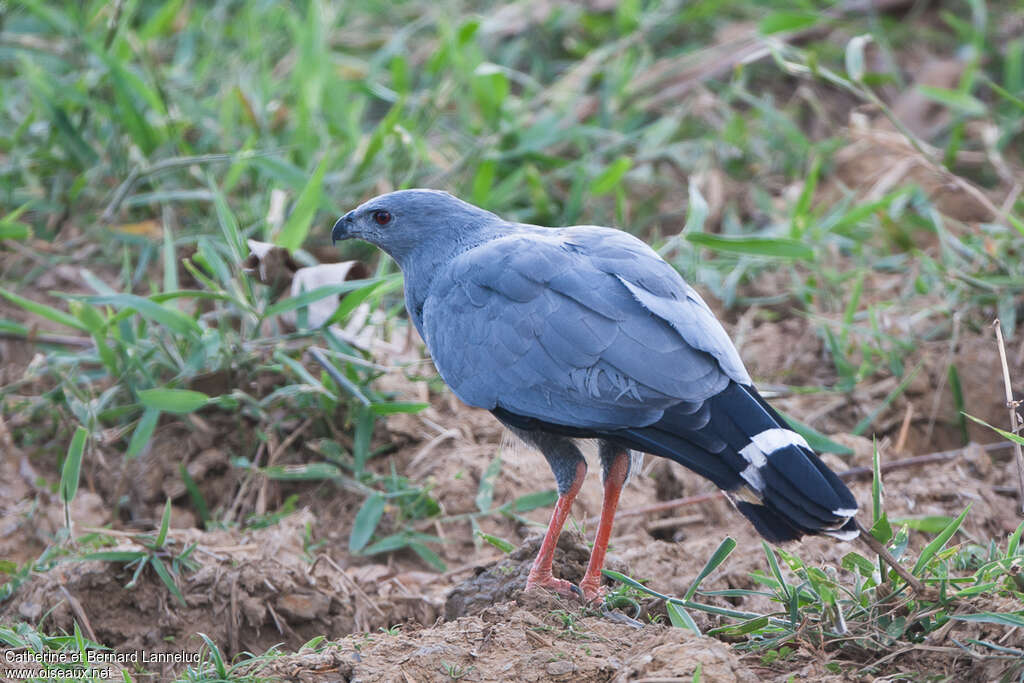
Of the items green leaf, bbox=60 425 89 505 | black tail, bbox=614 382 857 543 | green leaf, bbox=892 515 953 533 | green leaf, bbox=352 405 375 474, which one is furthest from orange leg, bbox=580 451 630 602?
green leaf, bbox=60 425 89 505

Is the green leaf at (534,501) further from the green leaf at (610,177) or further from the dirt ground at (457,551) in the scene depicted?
the green leaf at (610,177)

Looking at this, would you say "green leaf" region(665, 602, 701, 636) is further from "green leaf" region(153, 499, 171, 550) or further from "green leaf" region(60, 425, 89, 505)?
"green leaf" region(60, 425, 89, 505)

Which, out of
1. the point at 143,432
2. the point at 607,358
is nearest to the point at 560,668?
the point at 607,358

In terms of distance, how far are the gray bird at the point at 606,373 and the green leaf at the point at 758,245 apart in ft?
4.52

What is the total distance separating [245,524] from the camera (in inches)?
178

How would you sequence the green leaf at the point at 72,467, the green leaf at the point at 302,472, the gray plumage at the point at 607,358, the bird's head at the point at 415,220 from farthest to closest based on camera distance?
the green leaf at the point at 302,472
the bird's head at the point at 415,220
the green leaf at the point at 72,467
the gray plumage at the point at 607,358

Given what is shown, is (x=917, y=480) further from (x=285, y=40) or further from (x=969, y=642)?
(x=285, y=40)

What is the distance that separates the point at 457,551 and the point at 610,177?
7.49 feet

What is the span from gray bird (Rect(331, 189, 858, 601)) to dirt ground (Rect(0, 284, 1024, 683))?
371mm

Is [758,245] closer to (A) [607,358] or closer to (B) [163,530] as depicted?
(A) [607,358]

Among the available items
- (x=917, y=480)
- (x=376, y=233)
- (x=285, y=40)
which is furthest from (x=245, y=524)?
(x=285, y=40)

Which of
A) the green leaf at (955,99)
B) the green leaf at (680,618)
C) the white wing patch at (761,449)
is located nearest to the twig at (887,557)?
the white wing patch at (761,449)

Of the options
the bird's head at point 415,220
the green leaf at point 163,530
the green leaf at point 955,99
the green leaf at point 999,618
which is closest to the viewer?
the green leaf at point 999,618

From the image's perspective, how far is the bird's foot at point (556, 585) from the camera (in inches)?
138
